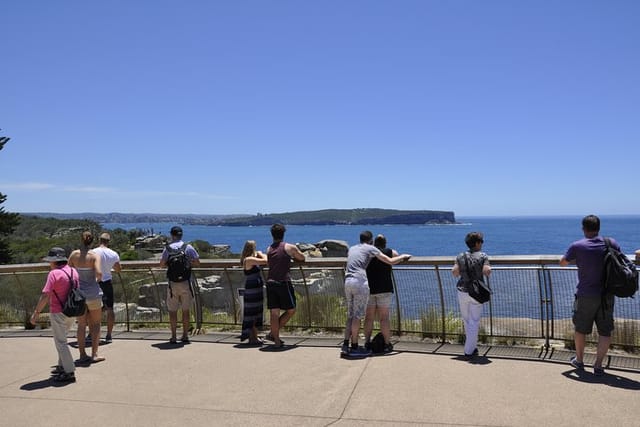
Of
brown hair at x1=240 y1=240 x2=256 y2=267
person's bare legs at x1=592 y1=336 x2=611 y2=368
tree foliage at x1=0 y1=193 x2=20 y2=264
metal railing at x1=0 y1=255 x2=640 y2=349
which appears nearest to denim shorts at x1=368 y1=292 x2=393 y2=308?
metal railing at x1=0 y1=255 x2=640 y2=349

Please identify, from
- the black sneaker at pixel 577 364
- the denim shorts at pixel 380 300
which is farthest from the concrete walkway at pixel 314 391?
the denim shorts at pixel 380 300

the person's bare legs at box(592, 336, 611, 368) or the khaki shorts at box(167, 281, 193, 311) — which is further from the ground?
the khaki shorts at box(167, 281, 193, 311)

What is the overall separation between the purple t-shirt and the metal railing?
1.02m

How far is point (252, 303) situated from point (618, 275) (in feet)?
17.3

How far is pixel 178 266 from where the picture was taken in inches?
357

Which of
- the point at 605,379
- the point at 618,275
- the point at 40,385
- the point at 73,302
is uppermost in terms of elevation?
the point at 618,275

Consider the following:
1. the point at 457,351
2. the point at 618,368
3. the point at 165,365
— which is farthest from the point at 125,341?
the point at 618,368

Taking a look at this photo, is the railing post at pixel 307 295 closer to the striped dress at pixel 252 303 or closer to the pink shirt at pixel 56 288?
the striped dress at pixel 252 303

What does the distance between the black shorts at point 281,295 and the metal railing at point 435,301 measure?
0.81 metres

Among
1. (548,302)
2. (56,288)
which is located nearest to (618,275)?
(548,302)

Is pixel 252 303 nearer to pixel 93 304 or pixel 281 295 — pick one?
pixel 281 295

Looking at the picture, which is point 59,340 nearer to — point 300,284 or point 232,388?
point 232,388

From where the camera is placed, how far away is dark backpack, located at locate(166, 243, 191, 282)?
9070mm

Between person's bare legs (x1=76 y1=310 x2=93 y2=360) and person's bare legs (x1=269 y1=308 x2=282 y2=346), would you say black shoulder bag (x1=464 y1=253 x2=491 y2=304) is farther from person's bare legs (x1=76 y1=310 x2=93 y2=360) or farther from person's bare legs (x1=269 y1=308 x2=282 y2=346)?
person's bare legs (x1=76 y1=310 x2=93 y2=360)
